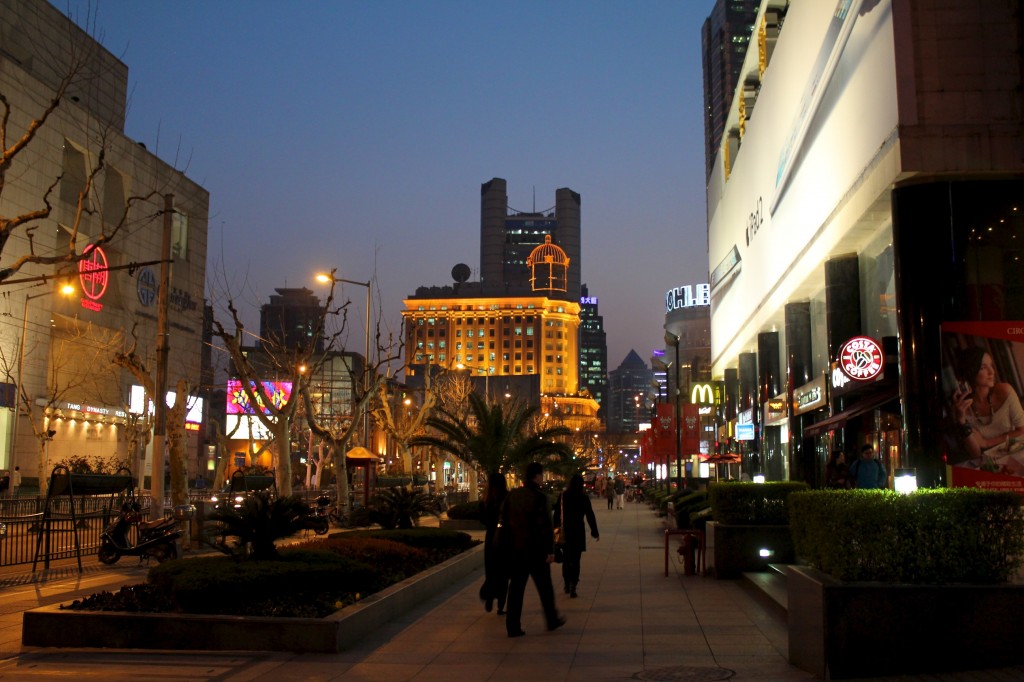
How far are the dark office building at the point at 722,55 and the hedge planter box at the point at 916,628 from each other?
147766mm

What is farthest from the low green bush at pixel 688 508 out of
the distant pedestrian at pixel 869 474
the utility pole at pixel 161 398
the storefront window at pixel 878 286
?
the utility pole at pixel 161 398

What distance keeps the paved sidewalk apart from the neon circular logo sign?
10394 mm

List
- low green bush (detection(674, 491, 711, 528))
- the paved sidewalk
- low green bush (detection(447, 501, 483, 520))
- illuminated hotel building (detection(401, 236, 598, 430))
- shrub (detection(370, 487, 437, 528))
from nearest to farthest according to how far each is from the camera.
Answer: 1. the paved sidewalk
2. shrub (detection(370, 487, 437, 528))
3. low green bush (detection(674, 491, 711, 528))
4. low green bush (detection(447, 501, 483, 520))
5. illuminated hotel building (detection(401, 236, 598, 430))

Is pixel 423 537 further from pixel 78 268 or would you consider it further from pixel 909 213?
pixel 78 268

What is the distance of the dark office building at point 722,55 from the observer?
155 metres

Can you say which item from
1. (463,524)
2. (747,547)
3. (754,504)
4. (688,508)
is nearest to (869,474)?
(754,504)

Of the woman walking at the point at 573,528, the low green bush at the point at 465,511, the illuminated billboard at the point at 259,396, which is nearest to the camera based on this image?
the woman walking at the point at 573,528

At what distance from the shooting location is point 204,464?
3612 inches

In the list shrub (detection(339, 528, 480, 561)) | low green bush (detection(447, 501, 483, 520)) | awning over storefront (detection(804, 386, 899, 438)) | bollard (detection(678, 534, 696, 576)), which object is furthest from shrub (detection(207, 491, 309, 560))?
low green bush (detection(447, 501, 483, 520))

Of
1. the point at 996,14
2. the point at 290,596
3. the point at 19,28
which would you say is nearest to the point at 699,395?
the point at 996,14

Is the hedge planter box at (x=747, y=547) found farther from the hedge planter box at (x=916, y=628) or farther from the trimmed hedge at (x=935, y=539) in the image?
the hedge planter box at (x=916, y=628)

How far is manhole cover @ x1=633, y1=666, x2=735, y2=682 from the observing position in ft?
27.4

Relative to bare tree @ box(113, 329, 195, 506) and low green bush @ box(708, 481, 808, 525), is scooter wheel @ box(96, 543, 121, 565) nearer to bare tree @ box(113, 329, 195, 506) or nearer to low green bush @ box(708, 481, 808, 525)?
bare tree @ box(113, 329, 195, 506)

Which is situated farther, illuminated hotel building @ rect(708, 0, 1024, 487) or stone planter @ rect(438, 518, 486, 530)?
stone planter @ rect(438, 518, 486, 530)
